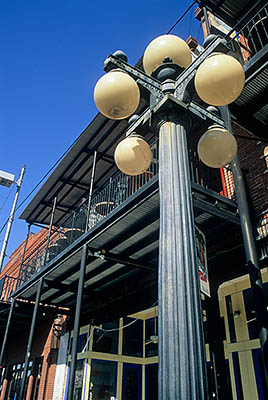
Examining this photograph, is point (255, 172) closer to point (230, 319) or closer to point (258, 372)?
point (230, 319)

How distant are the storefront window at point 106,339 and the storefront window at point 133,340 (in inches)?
Result: 12.5

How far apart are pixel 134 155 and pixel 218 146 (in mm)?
825

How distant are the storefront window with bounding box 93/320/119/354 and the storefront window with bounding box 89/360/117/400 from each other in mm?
356

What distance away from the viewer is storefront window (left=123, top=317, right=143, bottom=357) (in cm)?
994

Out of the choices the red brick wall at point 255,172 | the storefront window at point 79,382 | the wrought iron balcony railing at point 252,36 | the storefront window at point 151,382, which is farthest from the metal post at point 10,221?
the wrought iron balcony railing at point 252,36

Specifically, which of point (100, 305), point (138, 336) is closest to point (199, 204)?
point (100, 305)

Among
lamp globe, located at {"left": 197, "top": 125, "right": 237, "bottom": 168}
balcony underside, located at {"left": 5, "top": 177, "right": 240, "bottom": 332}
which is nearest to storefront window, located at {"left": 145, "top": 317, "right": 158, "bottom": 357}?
balcony underside, located at {"left": 5, "top": 177, "right": 240, "bottom": 332}

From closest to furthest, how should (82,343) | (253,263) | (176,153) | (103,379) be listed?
(176,153) → (253,263) → (103,379) → (82,343)

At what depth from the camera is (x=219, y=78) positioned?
2543mm

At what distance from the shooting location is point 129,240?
21.8 ft

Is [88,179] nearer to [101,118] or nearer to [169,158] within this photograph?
[101,118]

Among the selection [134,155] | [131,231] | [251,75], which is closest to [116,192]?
[131,231]

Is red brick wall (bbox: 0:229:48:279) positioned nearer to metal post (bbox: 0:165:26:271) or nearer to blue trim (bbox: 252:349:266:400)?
metal post (bbox: 0:165:26:271)

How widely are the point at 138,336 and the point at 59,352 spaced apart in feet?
9.74
